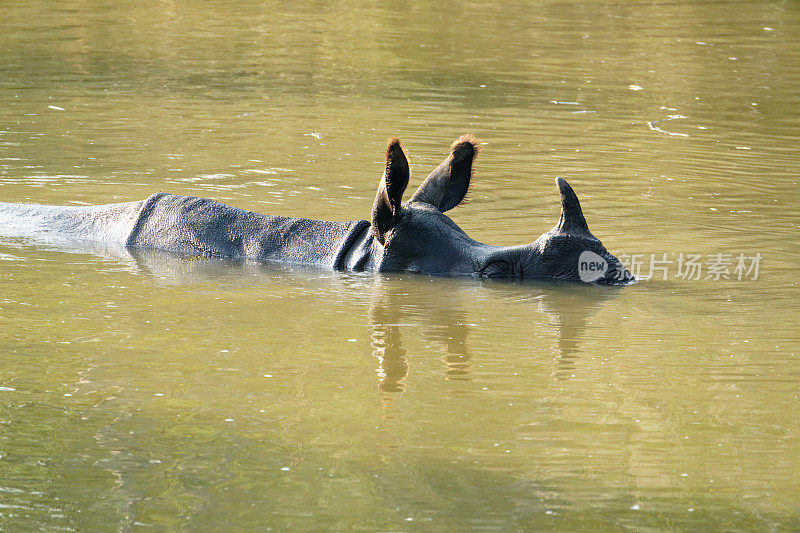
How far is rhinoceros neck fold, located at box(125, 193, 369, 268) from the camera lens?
352 inches

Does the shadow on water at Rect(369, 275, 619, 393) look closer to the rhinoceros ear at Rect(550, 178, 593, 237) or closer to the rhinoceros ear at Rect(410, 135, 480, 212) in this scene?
the rhinoceros ear at Rect(550, 178, 593, 237)

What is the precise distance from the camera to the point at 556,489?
16.8 ft

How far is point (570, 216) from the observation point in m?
7.89

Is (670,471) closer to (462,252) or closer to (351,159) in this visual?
(462,252)

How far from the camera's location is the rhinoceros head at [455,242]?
8.05 m

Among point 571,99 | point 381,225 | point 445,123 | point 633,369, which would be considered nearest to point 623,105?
point 571,99

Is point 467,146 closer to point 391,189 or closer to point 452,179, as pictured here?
point 452,179

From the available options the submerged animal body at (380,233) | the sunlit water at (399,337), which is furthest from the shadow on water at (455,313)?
the submerged animal body at (380,233)

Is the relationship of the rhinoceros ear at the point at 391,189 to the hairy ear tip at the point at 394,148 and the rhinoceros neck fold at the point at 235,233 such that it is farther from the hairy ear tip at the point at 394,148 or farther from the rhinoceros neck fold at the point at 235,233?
the rhinoceros neck fold at the point at 235,233

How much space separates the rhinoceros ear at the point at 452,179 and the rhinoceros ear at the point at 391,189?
1.54ft

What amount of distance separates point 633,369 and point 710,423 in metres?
0.86

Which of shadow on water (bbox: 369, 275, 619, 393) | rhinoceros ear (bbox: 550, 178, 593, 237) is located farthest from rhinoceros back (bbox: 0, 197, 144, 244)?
rhinoceros ear (bbox: 550, 178, 593, 237)

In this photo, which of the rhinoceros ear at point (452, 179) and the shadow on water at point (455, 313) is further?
the rhinoceros ear at point (452, 179)

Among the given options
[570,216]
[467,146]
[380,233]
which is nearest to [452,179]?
[467,146]
